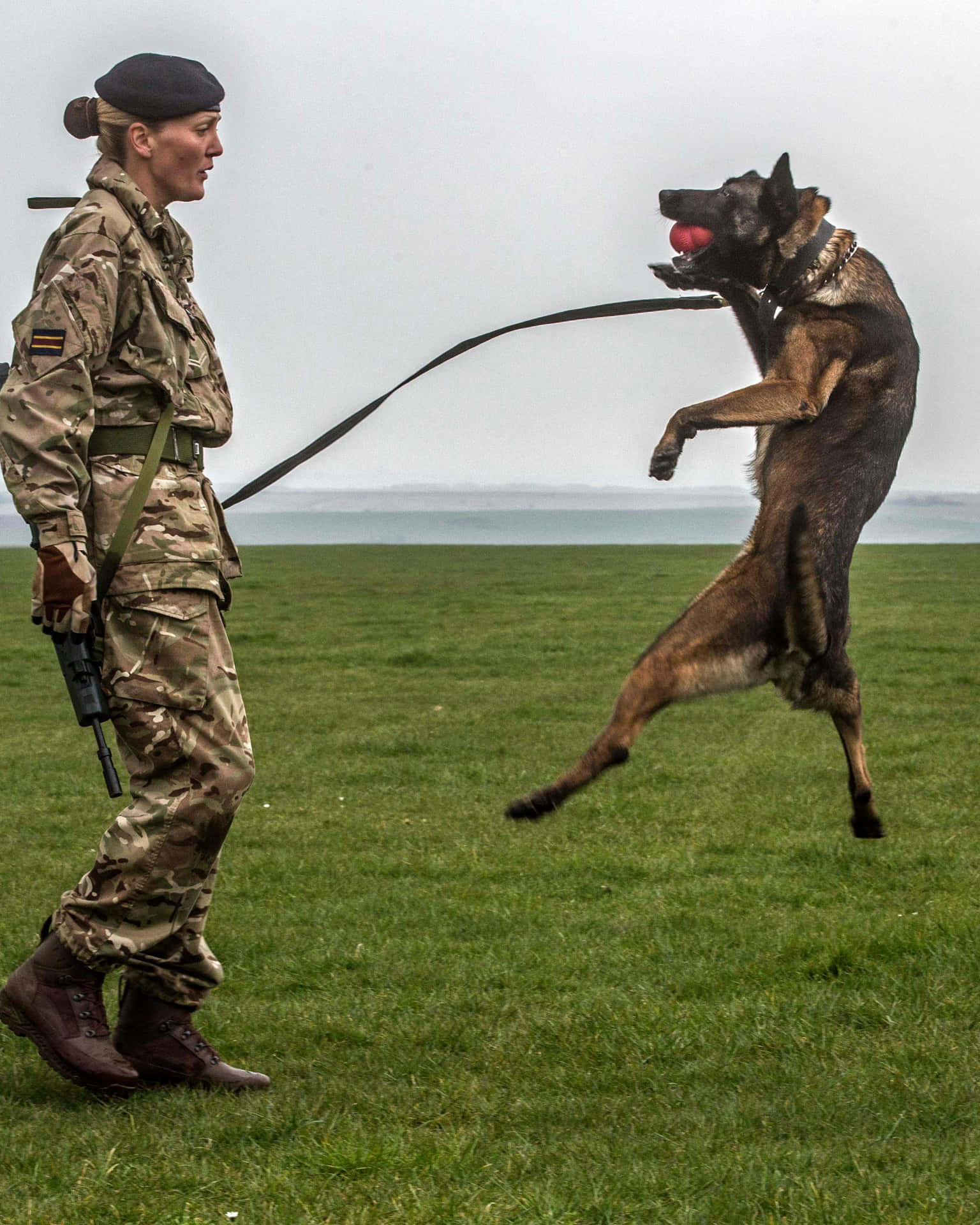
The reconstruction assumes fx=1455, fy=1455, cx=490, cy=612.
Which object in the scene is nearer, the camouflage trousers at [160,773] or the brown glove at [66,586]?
the brown glove at [66,586]

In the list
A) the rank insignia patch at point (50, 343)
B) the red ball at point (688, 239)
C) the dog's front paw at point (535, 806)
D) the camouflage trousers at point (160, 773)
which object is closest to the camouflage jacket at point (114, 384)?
the rank insignia patch at point (50, 343)

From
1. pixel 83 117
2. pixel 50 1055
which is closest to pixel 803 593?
pixel 83 117

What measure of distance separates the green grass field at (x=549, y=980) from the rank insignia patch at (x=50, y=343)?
209 centimetres

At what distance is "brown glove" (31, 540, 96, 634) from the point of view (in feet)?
12.3

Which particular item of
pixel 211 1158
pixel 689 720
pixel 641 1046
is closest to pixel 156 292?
pixel 211 1158

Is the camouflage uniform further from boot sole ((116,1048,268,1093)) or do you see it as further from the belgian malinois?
the belgian malinois

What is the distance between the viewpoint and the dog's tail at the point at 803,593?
159 inches

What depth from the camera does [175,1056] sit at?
14.3ft

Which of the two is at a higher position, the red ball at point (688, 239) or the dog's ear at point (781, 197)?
the dog's ear at point (781, 197)

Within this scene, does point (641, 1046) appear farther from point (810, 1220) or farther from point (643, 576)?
point (643, 576)

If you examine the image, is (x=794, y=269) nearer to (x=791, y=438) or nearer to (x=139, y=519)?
(x=791, y=438)

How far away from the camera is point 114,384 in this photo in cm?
398

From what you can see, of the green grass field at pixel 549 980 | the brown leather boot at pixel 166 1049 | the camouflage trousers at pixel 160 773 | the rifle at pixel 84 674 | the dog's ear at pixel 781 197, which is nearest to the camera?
the green grass field at pixel 549 980

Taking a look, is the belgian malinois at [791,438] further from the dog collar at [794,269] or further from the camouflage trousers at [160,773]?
the camouflage trousers at [160,773]
